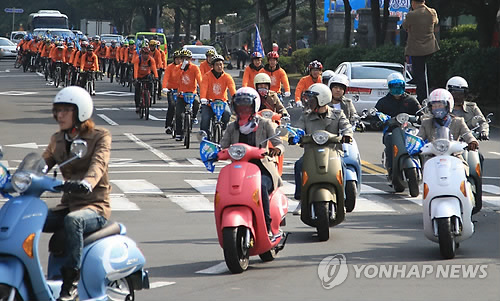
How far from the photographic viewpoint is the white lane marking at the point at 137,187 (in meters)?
16.4

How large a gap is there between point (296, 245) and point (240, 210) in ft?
6.16

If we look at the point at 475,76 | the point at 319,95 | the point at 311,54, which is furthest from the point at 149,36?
the point at 319,95

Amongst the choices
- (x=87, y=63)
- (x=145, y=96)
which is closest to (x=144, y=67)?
(x=145, y=96)

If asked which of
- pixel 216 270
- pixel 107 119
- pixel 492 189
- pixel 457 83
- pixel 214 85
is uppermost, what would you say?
pixel 457 83

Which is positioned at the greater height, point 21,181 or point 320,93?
point 320,93

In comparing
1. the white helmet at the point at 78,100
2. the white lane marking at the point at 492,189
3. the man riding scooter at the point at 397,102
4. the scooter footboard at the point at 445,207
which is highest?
the white helmet at the point at 78,100

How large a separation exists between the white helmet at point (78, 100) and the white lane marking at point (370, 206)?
754 centimetres

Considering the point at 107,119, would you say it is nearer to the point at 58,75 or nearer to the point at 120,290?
the point at 58,75

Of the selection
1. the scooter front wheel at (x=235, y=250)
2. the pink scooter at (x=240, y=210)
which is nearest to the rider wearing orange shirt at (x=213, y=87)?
the pink scooter at (x=240, y=210)

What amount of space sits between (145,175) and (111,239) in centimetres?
1073

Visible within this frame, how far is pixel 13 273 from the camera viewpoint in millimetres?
6926

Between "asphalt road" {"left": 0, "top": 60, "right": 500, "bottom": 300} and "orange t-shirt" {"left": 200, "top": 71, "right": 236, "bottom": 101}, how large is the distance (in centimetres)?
117

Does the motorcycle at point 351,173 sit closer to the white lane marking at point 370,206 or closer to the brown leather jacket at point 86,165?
the white lane marking at point 370,206

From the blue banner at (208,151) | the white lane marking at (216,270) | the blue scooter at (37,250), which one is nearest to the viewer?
the blue scooter at (37,250)
